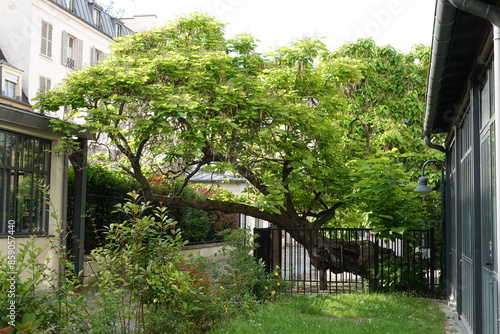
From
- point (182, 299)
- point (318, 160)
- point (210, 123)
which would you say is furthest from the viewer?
point (318, 160)

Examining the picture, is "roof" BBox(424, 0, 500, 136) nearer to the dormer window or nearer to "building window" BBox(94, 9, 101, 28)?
the dormer window

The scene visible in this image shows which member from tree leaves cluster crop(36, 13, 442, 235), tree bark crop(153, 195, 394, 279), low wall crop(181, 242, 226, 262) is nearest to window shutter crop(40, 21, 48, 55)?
low wall crop(181, 242, 226, 262)

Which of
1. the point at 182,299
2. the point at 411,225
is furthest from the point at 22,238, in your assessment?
the point at 411,225

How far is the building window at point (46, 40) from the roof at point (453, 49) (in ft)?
86.0

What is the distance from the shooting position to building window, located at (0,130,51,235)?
12.5 m

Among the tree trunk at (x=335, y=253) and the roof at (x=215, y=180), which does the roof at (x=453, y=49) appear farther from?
the roof at (x=215, y=180)

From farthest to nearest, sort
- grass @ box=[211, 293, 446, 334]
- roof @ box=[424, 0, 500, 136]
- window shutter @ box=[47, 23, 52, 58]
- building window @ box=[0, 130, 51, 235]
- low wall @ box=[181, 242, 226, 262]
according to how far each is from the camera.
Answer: window shutter @ box=[47, 23, 52, 58], low wall @ box=[181, 242, 226, 262], building window @ box=[0, 130, 51, 235], grass @ box=[211, 293, 446, 334], roof @ box=[424, 0, 500, 136]

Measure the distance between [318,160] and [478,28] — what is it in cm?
974

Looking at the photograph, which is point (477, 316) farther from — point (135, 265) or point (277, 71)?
point (277, 71)

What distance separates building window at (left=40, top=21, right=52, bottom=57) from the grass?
23550mm

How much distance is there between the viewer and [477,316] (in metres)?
7.31

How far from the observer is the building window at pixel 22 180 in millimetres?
12500

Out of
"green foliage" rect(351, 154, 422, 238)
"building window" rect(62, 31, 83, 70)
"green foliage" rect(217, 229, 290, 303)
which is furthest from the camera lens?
"building window" rect(62, 31, 83, 70)

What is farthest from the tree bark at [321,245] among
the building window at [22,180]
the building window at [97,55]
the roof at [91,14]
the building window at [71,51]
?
the building window at [97,55]
